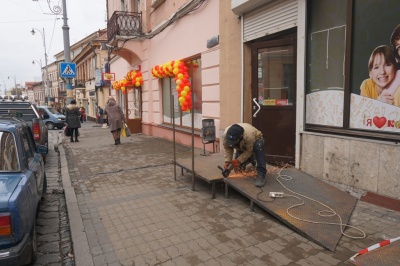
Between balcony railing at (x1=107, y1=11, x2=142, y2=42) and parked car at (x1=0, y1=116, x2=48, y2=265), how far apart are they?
1033cm

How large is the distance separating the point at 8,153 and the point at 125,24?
11222 mm

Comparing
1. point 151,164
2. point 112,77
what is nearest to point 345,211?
point 151,164

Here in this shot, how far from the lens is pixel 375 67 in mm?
4375

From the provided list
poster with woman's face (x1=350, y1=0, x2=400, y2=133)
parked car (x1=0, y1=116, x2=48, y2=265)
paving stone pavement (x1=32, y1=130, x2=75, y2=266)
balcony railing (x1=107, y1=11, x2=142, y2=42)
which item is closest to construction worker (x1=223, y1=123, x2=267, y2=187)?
poster with woman's face (x1=350, y1=0, x2=400, y2=133)

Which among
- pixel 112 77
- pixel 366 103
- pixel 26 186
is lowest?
pixel 26 186

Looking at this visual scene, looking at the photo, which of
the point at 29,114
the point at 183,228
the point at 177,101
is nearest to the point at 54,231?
the point at 183,228

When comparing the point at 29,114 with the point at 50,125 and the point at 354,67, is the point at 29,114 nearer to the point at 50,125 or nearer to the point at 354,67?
the point at 354,67

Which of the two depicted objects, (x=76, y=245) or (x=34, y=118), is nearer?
(x=76, y=245)

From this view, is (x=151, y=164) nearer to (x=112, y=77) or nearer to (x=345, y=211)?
(x=345, y=211)

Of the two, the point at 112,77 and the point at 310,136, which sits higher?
the point at 112,77

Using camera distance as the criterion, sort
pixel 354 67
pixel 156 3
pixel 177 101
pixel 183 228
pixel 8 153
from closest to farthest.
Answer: pixel 8 153 → pixel 183 228 → pixel 354 67 → pixel 177 101 → pixel 156 3

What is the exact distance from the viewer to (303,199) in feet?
14.0

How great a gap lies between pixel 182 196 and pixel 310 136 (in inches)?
97.4

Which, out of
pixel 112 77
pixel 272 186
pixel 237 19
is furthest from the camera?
pixel 112 77
